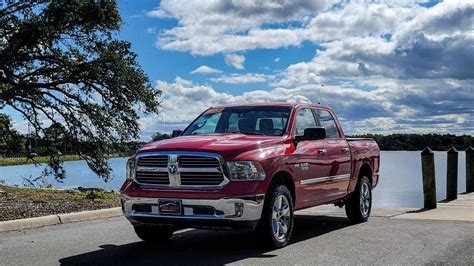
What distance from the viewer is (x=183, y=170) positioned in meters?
6.99

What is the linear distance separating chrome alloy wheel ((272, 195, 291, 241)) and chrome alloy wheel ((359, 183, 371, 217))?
9.55ft

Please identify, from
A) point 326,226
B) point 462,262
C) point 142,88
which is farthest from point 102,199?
point 462,262

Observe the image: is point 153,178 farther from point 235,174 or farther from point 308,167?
point 308,167

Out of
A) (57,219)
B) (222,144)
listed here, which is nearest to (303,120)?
(222,144)

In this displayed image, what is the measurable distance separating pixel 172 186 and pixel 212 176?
1.71 ft

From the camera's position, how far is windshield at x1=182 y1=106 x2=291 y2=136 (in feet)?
27.1

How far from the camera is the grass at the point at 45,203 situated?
10469 mm

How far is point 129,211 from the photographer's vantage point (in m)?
7.30

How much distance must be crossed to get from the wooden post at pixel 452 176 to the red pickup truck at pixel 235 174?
27.2ft

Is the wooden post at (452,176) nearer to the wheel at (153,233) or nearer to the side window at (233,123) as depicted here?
the side window at (233,123)

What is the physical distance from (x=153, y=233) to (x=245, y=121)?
203cm

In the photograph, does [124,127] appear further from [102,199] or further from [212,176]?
[212,176]

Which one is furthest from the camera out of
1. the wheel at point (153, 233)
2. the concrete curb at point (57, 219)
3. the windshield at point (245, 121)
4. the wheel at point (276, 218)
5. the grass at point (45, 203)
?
the grass at point (45, 203)

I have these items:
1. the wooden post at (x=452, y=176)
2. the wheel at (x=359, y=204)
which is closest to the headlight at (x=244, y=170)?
the wheel at (x=359, y=204)
